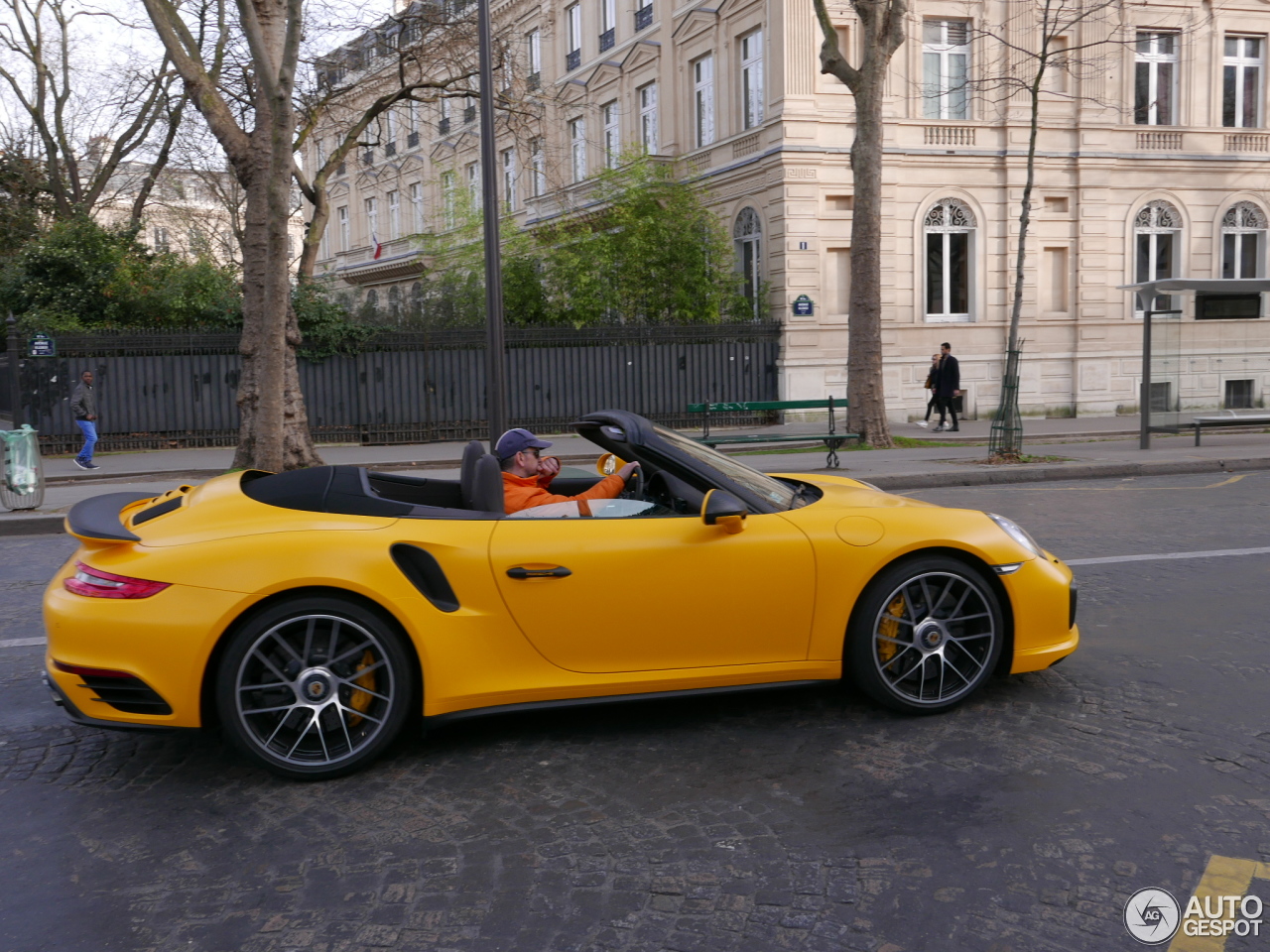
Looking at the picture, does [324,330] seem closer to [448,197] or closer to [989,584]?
[448,197]

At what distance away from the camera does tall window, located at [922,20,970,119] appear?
25.8 metres

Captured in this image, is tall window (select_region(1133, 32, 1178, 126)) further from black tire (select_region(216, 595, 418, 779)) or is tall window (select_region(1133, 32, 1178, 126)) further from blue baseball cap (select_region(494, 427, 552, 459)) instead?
black tire (select_region(216, 595, 418, 779))

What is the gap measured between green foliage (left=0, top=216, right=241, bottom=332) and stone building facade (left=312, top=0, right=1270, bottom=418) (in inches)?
323

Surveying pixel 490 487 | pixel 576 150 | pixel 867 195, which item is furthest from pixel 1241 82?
pixel 490 487

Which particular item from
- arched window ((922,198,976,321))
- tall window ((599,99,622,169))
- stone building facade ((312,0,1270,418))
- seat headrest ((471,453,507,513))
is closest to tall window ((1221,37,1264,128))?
stone building facade ((312,0,1270,418))

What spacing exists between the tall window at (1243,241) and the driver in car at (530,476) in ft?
90.9

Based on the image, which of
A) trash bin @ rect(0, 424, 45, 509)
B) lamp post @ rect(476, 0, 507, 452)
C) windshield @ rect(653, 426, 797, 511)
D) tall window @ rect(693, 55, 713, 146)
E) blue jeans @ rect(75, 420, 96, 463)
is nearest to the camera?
windshield @ rect(653, 426, 797, 511)

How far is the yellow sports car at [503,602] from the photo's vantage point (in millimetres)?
3881

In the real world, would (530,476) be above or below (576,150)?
below

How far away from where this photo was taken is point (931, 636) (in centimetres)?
448

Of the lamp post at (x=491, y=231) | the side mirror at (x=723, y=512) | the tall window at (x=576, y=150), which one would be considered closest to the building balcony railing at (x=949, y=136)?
the tall window at (x=576, y=150)

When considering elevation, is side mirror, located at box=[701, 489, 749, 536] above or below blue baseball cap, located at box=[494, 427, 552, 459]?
below

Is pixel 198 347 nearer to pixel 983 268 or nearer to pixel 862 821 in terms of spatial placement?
pixel 983 268

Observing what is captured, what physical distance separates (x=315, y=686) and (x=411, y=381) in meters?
19.9
